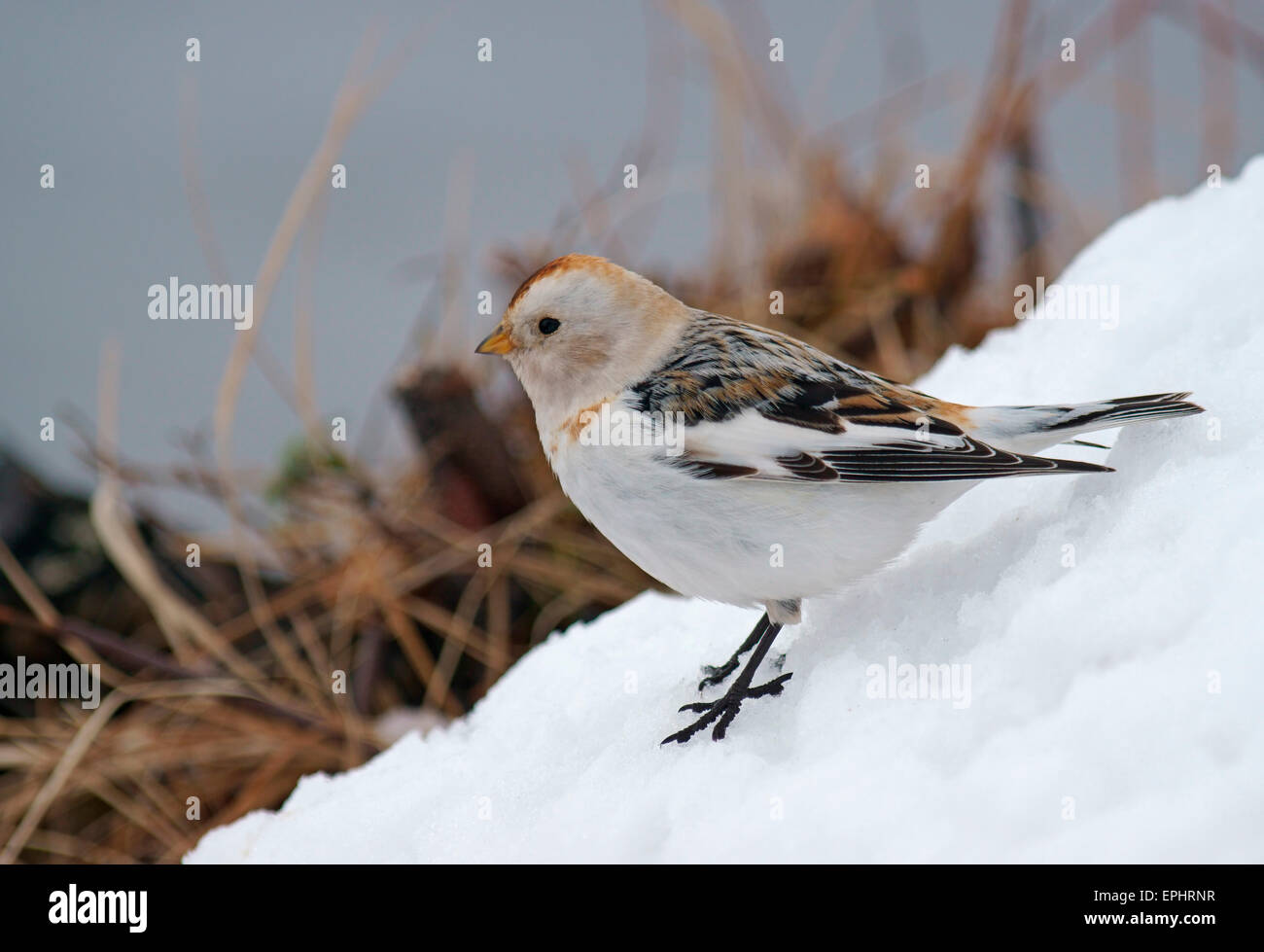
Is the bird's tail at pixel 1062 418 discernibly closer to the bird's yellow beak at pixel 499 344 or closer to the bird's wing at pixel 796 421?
the bird's wing at pixel 796 421

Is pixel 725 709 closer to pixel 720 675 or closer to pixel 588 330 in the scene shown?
pixel 720 675

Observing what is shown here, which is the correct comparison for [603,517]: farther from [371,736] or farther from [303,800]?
[371,736]

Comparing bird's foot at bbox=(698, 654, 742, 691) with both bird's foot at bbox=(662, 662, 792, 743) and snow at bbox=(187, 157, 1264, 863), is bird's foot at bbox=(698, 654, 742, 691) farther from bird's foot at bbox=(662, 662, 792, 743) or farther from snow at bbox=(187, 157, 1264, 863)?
bird's foot at bbox=(662, 662, 792, 743)

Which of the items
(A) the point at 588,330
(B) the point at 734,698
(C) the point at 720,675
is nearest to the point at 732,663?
(C) the point at 720,675

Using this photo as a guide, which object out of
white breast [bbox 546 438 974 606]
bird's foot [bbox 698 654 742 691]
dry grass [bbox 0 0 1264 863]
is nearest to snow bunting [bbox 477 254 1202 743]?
white breast [bbox 546 438 974 606]

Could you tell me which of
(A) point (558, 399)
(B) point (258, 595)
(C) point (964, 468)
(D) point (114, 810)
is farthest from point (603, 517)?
(D) point (114, 810)

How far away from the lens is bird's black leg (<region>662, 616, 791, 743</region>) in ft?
5.42

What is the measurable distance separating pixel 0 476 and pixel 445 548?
5.34ft

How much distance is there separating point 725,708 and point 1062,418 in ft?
2.09

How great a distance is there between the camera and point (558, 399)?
1.84 m

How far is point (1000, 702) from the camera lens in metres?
1.33

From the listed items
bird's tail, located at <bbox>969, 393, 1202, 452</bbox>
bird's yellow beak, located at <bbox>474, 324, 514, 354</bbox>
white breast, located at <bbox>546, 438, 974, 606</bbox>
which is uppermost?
bird's yellow beak, located at <bbox>474, 324, 514, 354</bbox>

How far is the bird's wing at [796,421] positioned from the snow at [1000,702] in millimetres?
179

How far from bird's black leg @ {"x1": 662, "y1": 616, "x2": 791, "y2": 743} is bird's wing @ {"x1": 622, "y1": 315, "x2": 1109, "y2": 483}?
296 mm
